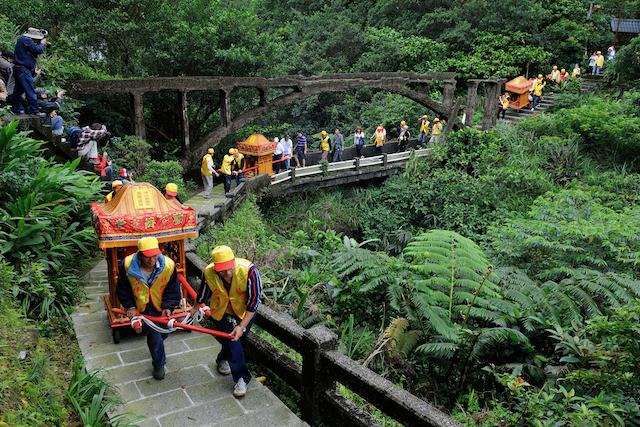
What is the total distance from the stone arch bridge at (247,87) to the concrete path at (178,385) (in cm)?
770

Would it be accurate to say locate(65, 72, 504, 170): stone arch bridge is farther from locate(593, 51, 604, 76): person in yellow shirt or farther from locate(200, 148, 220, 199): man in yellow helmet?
locate(593, 51, 604, 76): person in yellow shirt

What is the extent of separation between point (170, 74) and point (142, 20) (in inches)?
74.6

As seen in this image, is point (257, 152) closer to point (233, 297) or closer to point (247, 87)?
point (247, 87)

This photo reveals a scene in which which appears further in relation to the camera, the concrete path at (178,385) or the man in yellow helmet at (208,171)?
the man in yellow helmet at (208,171)

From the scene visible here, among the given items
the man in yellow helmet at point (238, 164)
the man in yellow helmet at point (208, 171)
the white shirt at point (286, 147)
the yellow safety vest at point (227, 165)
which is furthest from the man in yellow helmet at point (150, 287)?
the white shirt at point (286, 147)

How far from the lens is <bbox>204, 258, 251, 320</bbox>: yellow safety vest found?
4.13 meters

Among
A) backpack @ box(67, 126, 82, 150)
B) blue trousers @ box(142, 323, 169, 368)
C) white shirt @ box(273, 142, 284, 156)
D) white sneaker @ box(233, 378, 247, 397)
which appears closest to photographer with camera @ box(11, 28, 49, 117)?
backpack @ box(67, 126, 82, 150)

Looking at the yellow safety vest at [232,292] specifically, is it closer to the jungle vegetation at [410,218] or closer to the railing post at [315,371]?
the railing post at [315,371]

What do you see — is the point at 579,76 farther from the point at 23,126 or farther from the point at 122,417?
the point at 122,417

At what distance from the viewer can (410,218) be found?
15812mm

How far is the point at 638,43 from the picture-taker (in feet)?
61.3

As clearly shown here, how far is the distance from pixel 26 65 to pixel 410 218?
11.7m

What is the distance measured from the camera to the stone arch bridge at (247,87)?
11.9 m

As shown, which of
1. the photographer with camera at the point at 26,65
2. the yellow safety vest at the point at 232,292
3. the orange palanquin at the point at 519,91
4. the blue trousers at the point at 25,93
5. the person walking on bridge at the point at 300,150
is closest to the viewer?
the yellow safety vest at the point at 232,292
